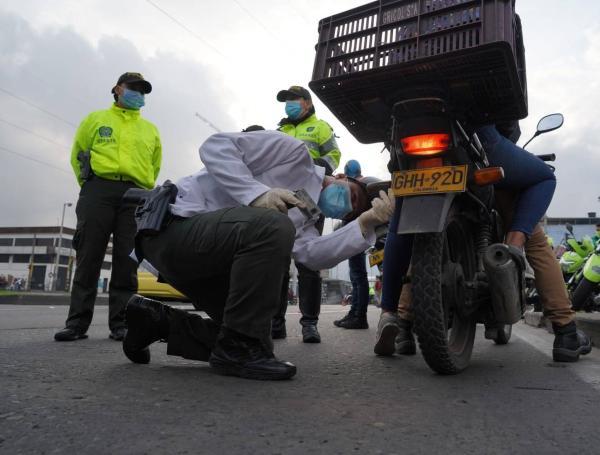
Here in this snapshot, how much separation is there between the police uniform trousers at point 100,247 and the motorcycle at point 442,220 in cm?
213

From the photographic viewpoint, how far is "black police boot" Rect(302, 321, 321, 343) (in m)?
3.79

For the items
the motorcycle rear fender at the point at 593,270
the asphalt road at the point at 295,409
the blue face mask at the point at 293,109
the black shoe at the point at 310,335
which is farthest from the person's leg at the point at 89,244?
the motorcycle rear fender at the point at 593,270

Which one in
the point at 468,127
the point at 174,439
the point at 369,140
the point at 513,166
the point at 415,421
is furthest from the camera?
the point at 369,140

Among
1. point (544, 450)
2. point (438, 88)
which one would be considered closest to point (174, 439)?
point (544, 450)

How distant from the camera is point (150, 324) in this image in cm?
223

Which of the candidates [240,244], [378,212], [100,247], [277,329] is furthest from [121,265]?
[378,212]

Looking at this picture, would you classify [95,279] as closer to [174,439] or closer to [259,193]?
[259,193]

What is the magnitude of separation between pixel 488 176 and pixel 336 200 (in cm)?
73

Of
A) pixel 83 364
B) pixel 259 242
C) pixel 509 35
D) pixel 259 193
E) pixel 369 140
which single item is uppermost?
pixel 509 35

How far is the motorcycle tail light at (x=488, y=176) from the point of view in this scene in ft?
7.59

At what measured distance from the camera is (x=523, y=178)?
272 cm

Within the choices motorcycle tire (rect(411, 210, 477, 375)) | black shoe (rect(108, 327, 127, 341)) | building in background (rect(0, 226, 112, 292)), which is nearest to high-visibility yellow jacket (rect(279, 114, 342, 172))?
black shoe (rect(108, 327, 127, 341))

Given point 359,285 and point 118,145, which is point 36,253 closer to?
point 359,285

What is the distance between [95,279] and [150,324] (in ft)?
5.43
